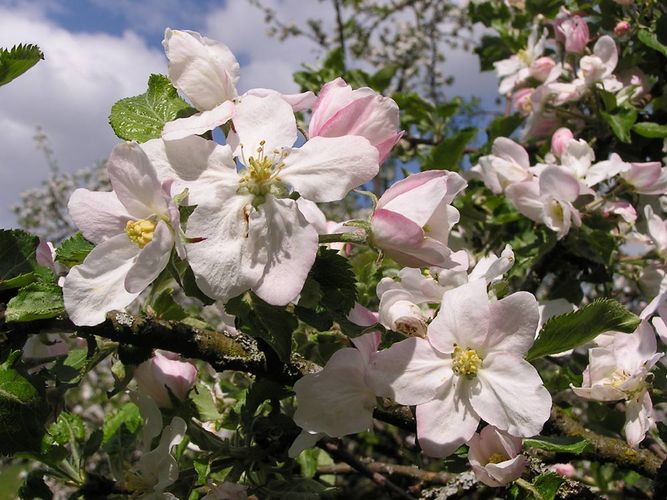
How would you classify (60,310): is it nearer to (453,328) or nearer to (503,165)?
(453,328)

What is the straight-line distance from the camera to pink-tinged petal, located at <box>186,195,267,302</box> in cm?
77

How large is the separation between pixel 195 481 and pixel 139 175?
0.58m

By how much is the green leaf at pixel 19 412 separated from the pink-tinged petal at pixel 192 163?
340 millimetres

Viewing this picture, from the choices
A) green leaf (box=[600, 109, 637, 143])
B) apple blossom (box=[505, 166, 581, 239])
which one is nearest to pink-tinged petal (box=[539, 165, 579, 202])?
apple blossom (box=[505, 166, 581, 239])

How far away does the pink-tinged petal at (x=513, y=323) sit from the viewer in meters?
0.89

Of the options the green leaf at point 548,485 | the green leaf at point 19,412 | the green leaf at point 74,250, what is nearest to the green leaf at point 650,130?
the green leaf at point 548,485

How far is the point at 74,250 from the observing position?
953 millimetres

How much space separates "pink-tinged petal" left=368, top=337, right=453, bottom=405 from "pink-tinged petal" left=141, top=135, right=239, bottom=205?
311 mm

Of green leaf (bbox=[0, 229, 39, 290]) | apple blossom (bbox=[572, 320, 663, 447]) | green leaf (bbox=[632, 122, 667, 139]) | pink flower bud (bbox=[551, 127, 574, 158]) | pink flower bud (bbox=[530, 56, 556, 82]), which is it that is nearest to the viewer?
green leaf (bbox=[0, 229, 39, 290])

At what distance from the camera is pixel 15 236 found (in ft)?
3.31

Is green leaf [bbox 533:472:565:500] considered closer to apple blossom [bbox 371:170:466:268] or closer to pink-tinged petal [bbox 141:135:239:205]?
apple blossom [bbox 371:170:466:268]

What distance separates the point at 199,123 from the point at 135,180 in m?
0.11

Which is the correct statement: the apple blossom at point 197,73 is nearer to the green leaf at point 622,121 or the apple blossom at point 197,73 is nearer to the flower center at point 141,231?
the flower center at point 141,231

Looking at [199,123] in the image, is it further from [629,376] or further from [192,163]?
[629,376]
